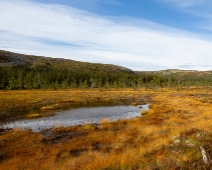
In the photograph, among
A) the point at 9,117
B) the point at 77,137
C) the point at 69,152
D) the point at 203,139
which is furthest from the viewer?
the point at 9,117

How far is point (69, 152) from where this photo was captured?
72.6 ft

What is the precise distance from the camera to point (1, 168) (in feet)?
57.8

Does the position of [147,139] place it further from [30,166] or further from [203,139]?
[30,166]

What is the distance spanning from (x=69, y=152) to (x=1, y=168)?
22.5ft

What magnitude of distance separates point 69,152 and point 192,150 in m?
12.9

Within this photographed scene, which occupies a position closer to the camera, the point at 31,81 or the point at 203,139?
the point at 203,139

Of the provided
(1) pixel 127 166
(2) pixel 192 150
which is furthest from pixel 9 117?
(2) pixel 192 150

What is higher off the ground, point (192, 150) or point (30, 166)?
point (192, 150)

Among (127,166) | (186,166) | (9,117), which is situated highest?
(186,166)

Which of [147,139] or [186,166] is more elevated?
[186,166]

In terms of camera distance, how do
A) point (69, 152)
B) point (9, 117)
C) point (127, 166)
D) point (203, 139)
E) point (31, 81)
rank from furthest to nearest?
1. point (31, 81)
2. point (9, 117)
3. point (69, 152)
4. point (203, 139)
5. point (127, 166)

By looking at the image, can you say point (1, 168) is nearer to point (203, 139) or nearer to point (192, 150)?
point (192, 150)

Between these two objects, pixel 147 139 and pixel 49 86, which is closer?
pixel 147 139

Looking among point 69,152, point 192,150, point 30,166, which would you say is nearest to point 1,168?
point 30,166
